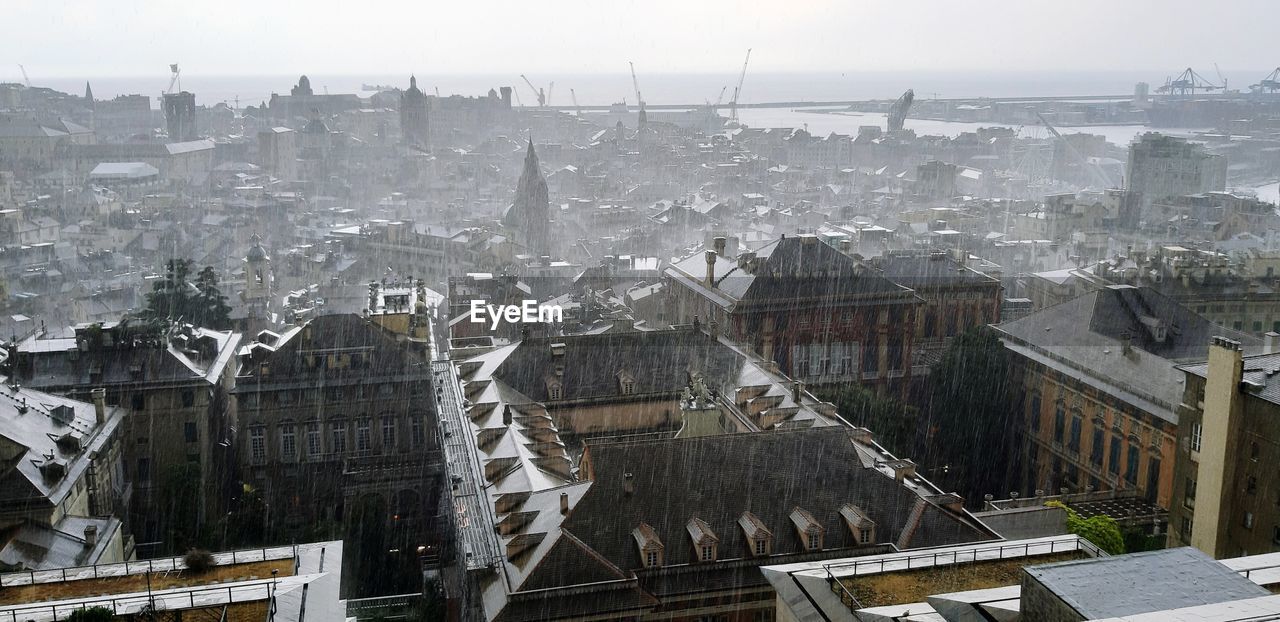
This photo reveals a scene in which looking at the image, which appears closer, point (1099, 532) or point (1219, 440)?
point (1099, 532)

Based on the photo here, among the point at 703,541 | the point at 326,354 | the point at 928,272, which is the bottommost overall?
the point at 703,541

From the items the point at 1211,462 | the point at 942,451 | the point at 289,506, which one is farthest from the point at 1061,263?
the point at 289,506

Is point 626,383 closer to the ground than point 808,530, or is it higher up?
higher up

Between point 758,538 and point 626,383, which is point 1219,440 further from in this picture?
point 626,383

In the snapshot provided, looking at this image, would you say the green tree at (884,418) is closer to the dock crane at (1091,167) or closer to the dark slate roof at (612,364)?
the dark slate roof at (612,364)

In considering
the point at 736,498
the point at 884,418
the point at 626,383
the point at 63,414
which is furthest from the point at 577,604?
the point at 63,414

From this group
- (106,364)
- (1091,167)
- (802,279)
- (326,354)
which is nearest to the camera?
(106,364)
